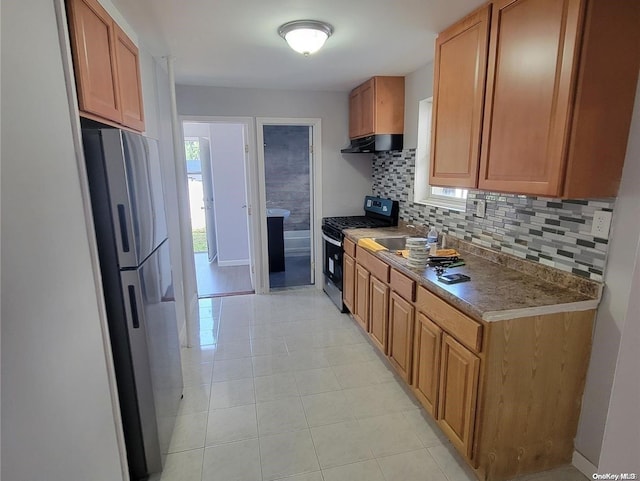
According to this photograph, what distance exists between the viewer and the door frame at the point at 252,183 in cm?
374

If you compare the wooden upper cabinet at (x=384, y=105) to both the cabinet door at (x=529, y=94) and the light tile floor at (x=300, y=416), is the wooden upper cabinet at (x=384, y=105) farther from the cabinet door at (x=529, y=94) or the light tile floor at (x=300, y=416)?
the light tile floor at (x=300, y=416)

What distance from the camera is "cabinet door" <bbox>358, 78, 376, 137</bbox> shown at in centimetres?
335

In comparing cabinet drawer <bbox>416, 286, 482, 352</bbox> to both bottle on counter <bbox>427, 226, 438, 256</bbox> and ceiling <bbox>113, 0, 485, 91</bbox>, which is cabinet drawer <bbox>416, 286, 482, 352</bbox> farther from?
ceiling <bbox>113, 0, 485, 91</bbox>

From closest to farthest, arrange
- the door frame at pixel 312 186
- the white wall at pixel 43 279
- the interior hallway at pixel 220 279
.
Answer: the white wall at pixel 43 279, the door frame at pixel 312 186, the interior hallway at pixel 220 279

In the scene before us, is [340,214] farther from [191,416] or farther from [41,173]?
[41,173]

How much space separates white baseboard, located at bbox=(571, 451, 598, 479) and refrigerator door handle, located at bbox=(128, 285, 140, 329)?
7.22 feet

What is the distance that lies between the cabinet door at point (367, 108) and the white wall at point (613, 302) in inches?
85.7

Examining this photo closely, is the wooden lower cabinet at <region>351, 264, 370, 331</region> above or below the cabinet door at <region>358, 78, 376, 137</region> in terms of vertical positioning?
below

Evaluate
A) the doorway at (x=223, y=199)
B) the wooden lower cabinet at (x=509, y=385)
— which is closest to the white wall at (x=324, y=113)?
the doorway at (x=223, y=199)

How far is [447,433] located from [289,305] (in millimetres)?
2282

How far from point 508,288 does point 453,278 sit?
0.26 metres

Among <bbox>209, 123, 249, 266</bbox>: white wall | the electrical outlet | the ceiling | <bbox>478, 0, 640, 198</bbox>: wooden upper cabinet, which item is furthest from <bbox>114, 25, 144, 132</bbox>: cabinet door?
<bbox>209, 123, 249, 266</bbox>: white wall

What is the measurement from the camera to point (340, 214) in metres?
4.25

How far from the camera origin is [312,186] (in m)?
4.18
